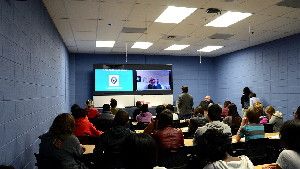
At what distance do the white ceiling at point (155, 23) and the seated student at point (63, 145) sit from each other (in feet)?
9.15

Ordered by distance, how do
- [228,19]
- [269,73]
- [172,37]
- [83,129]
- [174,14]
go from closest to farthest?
[83,129]
[174,14]
[228,19]
[172,37]
[269,73]

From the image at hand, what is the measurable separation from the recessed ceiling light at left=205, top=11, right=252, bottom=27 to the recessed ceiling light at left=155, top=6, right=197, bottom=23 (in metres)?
0.84

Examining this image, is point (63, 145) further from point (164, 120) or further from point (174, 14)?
point (174, 14)

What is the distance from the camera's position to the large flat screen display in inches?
456

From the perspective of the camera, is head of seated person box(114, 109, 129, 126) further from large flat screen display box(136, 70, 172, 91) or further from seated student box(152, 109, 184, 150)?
large flat screen display box(136, 70, 172, 91)

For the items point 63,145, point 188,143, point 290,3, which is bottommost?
point 188,143

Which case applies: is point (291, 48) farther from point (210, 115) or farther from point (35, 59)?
point (35, 59)

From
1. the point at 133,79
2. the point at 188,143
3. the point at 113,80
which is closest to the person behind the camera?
the point at 188,143

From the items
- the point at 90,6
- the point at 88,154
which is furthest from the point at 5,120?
the point at 90,6

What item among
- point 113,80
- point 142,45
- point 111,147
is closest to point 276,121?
point 111,147

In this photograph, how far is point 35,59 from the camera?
4.27 metres

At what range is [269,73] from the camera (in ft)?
30.7

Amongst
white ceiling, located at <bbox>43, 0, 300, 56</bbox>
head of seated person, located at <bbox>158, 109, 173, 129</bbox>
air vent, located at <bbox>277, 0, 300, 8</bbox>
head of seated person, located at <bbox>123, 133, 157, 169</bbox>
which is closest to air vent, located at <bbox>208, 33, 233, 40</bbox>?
white ceiling, located at <bbox>43, 0, 300, 56</bbox>

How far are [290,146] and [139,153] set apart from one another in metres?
1.25
